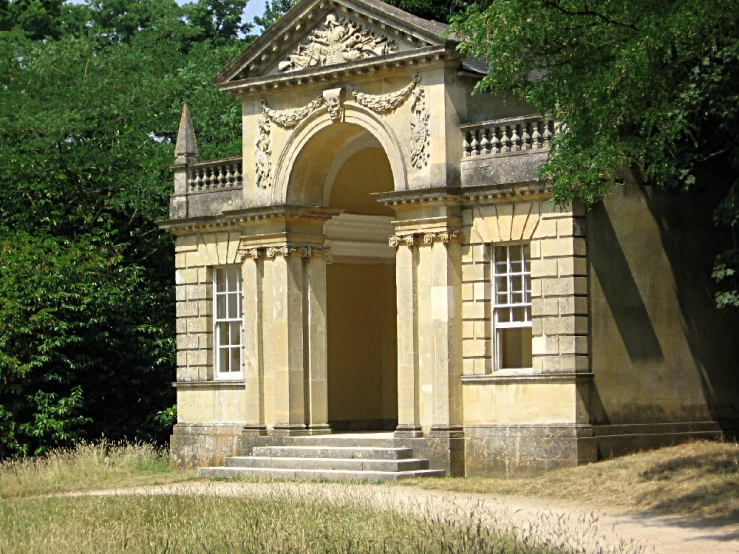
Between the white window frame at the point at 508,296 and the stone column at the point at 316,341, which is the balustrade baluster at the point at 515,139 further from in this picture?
the stone column at the point at 316,341

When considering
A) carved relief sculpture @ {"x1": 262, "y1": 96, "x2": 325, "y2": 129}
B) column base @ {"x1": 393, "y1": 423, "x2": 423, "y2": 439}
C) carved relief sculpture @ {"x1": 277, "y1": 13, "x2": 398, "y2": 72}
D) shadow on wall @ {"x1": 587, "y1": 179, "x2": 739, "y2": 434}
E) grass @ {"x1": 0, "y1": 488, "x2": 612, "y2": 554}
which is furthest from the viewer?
carved relief sculpture @ {"x1": 262, "y1": 96, "x2": 325, "y2": 129}

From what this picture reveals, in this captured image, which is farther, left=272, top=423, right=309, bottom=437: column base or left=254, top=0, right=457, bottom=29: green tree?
left=254, top=0, right=457, bottom=29: green tree

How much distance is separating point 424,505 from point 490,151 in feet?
23.7

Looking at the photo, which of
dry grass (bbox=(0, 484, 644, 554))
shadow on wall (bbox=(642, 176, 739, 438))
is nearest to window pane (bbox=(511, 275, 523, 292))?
shadow on wall (bbox=(642, 176, 739, 438))

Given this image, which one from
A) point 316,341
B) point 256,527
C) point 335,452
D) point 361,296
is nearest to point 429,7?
point 361,296

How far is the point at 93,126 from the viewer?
36.5 metres

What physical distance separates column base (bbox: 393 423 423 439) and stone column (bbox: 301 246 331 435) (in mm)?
2175

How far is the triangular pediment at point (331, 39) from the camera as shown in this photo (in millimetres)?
25188

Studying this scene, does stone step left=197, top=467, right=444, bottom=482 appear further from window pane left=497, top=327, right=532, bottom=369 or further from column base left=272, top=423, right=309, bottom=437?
Answer: window pane left=497, top=327, right=532, bottom=369

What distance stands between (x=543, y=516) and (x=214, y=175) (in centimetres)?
1250

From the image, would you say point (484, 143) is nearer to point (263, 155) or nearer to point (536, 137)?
point (536, 137)

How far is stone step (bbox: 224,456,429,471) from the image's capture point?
79.3 feet

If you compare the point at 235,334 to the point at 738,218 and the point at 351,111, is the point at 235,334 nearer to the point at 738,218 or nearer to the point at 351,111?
the point at 351,111

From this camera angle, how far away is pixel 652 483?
2139cm
